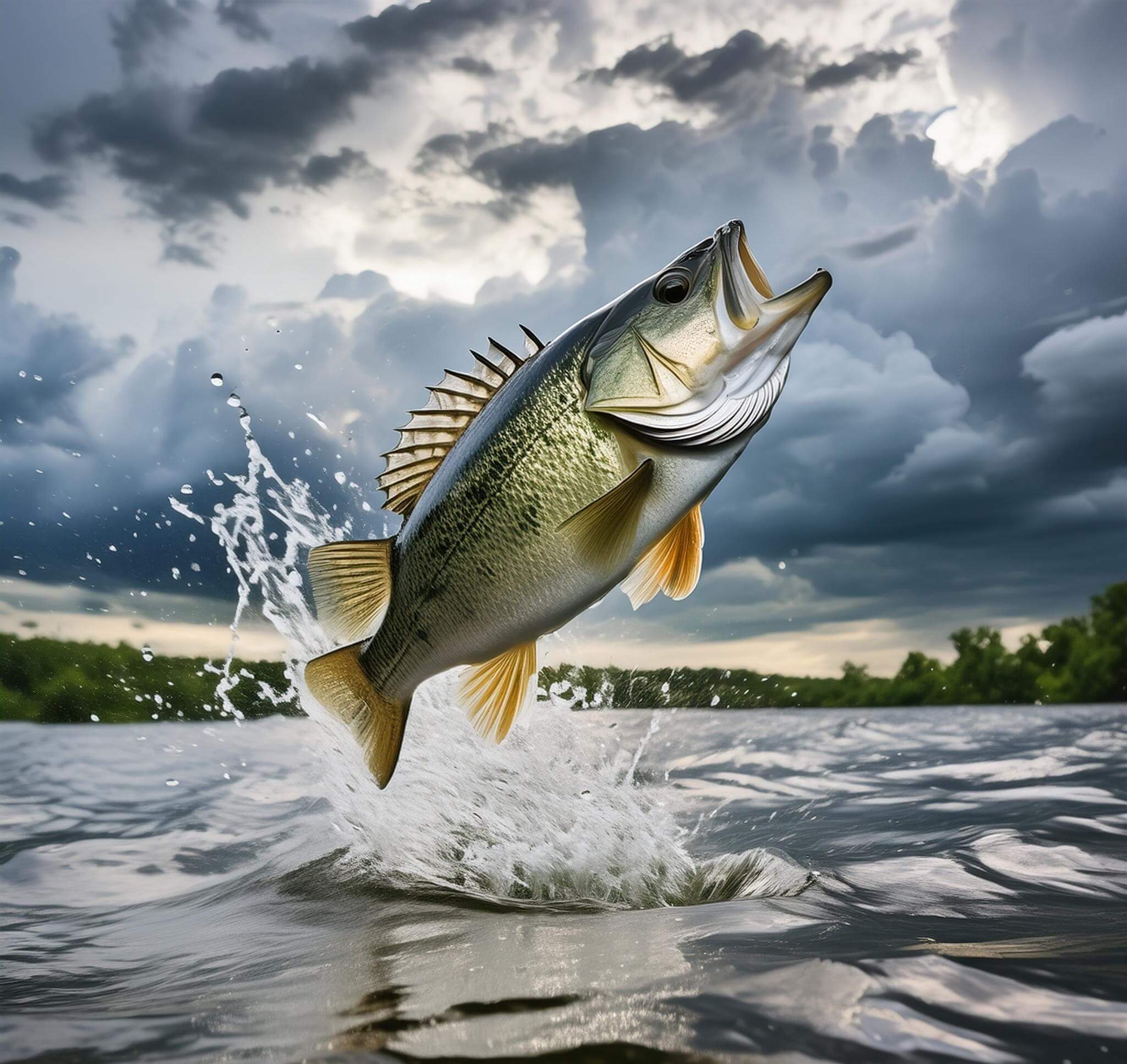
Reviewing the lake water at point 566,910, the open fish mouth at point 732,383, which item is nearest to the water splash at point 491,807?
the lake water at point 566,910

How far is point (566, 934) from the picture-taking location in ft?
7.95

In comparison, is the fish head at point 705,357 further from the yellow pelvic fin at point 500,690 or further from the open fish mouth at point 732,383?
the yellow pelvic fin at point 500,690

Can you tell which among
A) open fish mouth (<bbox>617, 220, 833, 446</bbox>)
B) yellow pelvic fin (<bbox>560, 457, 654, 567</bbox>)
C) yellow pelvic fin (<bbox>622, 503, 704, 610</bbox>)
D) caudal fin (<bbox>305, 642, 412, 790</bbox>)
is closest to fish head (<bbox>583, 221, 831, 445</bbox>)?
open fish mouth (<bbox>617, 220, 833, 446</bbox>)

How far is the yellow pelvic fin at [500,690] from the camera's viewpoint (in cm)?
270

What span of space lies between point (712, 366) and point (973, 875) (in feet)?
7.76

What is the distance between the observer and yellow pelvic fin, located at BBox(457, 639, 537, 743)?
106 inches

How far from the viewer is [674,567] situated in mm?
2609

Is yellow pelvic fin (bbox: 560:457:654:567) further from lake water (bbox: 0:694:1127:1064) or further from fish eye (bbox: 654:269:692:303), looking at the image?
lake water (bbox: 0:694:1127:1064)

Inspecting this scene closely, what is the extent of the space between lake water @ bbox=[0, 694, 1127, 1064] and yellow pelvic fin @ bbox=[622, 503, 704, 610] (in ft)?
3.09

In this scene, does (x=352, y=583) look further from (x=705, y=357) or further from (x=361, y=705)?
(x=705, y=357)

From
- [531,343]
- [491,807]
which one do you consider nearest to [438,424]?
[531,343]

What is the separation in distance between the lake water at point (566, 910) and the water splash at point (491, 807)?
0.02 meters

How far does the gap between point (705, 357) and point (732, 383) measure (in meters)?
0.10

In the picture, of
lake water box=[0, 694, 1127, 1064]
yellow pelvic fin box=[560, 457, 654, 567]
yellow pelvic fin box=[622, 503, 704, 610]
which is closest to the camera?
lake water box=[0, 694, 1127, 1064]
